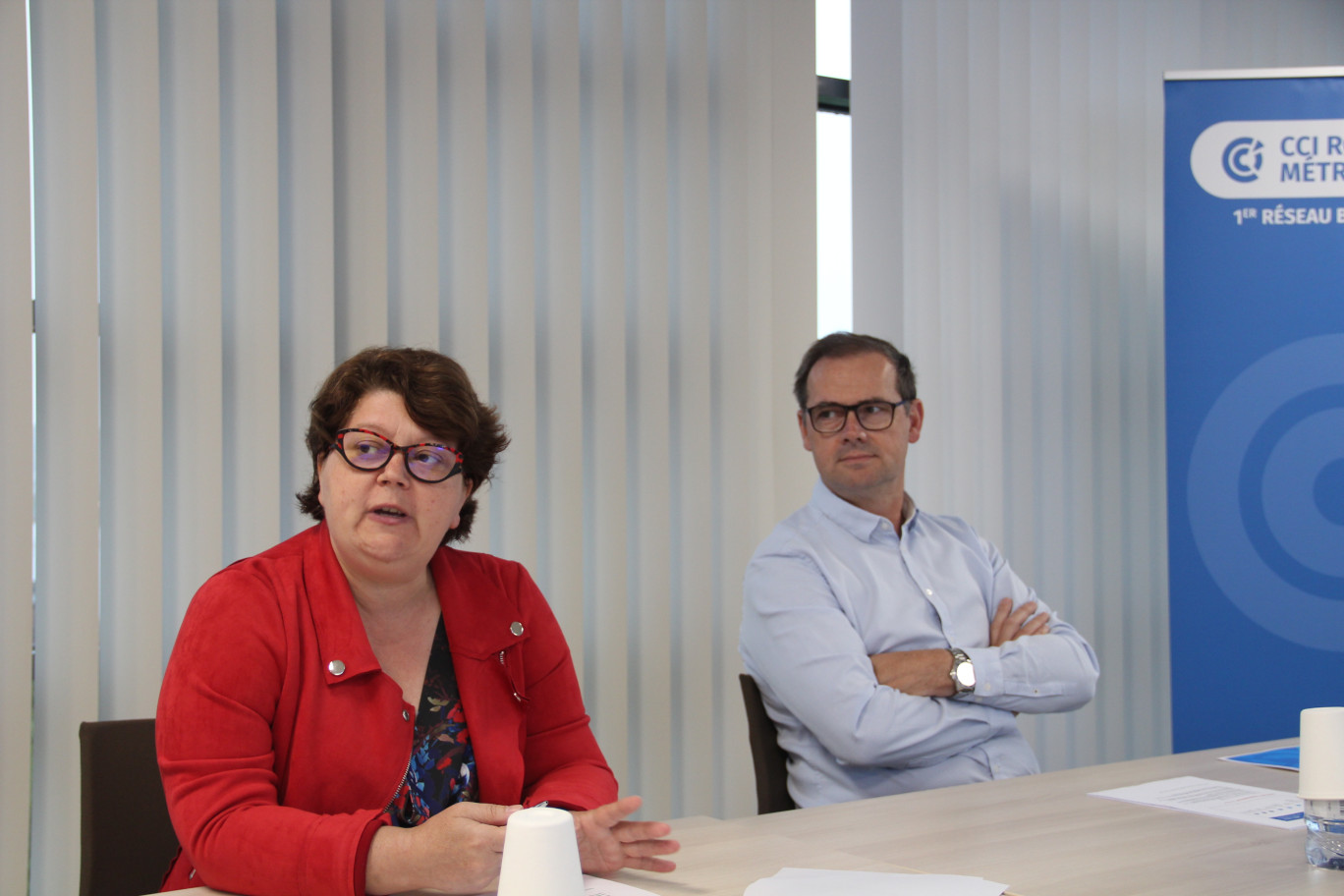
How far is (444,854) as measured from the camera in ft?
4.09

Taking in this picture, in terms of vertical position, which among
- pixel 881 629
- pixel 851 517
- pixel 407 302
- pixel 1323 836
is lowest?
pixel 1323 836

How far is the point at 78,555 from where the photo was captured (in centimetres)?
260

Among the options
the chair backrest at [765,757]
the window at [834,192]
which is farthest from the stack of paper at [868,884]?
the window at [834,192]

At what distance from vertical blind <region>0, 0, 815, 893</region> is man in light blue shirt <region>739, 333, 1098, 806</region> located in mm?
766

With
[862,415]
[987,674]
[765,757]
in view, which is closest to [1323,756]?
[987,674]

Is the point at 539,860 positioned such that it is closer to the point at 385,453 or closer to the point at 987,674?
the point at 385,453

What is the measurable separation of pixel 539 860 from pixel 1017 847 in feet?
2.99

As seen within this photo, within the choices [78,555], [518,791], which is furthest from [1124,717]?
[78,555]

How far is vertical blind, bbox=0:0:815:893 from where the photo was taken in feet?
8.51

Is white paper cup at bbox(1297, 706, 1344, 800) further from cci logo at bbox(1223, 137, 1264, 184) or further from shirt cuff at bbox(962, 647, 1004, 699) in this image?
cci logo at bbox(1223, 137, 1264, 184)

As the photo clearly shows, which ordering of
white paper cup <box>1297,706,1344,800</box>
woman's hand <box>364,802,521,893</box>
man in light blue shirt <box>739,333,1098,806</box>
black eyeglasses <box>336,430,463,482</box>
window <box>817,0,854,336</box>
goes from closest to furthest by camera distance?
woman's hand <box>364,802,521,893</box> → white paper cup <box>1297,706,1344,800</box> → black eyeglasses <box>336,430,463,482</box> → man in light blue shirt <box>739,333,1098,806</box> → window <box>817,0,854,336</box>

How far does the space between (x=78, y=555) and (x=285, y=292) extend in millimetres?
803

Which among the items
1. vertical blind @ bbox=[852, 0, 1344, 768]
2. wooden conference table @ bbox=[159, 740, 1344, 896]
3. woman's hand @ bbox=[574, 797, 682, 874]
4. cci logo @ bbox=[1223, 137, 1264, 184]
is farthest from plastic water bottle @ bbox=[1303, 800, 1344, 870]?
cci logo @ bbox=[1223, 137, 1264, 184]

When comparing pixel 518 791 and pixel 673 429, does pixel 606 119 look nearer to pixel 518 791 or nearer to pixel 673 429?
pixel 673 429
